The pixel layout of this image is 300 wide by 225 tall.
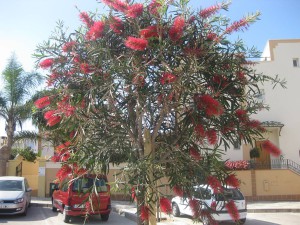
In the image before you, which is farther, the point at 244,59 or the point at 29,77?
the point at 29,77

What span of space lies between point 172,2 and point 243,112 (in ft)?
4.65

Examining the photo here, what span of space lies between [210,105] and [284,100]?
73.9 ft

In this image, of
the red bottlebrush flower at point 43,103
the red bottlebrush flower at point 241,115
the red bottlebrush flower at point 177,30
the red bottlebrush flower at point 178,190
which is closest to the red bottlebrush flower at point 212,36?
the red bottlebrush flower at point 177,30

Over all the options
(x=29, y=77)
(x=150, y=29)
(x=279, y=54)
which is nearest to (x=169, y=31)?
(x=150, y=29)

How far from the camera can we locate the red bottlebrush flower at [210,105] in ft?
11.0

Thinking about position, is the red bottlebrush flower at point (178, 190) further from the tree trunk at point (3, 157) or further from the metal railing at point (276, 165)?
the tree trunk at point (3, 157)

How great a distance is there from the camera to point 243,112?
372 cm

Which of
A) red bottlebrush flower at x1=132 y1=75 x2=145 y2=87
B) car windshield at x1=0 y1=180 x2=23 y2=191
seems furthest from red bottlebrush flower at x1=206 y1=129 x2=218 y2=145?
car windshield at x1=0 y1=180 x2=23 y2=191

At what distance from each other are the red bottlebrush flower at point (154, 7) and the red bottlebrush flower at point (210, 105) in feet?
3.46

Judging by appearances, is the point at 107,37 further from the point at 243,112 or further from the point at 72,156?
the point at 243,112

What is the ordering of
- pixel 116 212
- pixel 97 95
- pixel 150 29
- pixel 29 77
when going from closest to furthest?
pixel 150 29, pixel 97 95, pixel 116 212, pixel 29 77

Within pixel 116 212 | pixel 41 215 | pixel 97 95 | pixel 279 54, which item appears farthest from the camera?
pixel 279 54

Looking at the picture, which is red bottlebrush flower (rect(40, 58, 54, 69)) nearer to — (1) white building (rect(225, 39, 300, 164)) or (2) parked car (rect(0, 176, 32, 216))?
(2) parked car (rect(0, 176, 32, 216))

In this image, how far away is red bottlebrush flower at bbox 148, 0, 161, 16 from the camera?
3824mm
